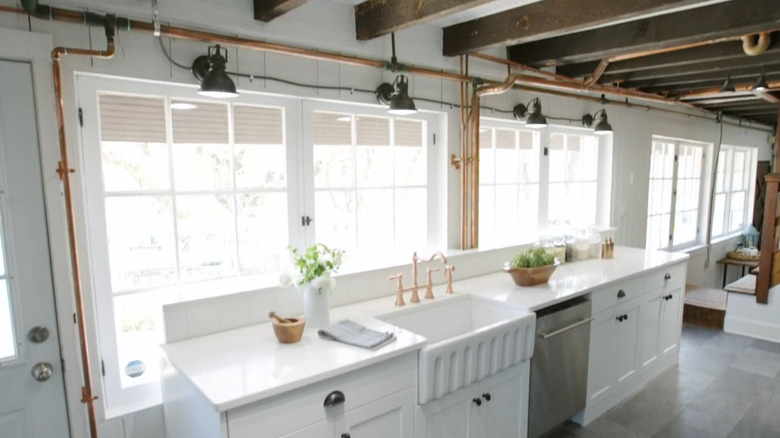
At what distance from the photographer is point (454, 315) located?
255cm

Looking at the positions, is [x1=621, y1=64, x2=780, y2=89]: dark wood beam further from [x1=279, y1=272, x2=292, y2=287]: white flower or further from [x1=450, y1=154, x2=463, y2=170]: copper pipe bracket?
[x1=279, y1=272, x2=292, y2=287]: white flower

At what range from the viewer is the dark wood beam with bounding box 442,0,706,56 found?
6.80 ft

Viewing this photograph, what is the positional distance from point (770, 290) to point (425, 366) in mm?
4207

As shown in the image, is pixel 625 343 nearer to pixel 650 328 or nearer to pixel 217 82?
pixel 650 328

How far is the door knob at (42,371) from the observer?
1.67 metres

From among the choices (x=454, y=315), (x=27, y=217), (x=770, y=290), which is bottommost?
(x=770, y=290)

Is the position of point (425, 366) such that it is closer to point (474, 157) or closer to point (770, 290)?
point (474, 157)

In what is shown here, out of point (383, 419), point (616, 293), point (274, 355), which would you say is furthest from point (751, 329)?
point (274, 355)

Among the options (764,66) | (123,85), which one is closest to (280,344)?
(123,85)

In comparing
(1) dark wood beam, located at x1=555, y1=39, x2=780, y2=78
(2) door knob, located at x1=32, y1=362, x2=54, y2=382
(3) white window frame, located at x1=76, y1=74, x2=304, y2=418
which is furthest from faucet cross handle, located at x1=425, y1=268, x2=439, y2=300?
(1) dark wood beam, located at x1=555, y1=39, x2=780, y2=78

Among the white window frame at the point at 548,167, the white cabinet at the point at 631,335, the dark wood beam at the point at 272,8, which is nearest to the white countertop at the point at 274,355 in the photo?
the white cabinet at the point at 631,335

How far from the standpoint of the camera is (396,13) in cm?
221

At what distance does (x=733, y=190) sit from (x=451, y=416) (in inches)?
287

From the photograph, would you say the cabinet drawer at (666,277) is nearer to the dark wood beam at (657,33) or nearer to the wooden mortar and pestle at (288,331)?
the dark wood beam at (657,33)
